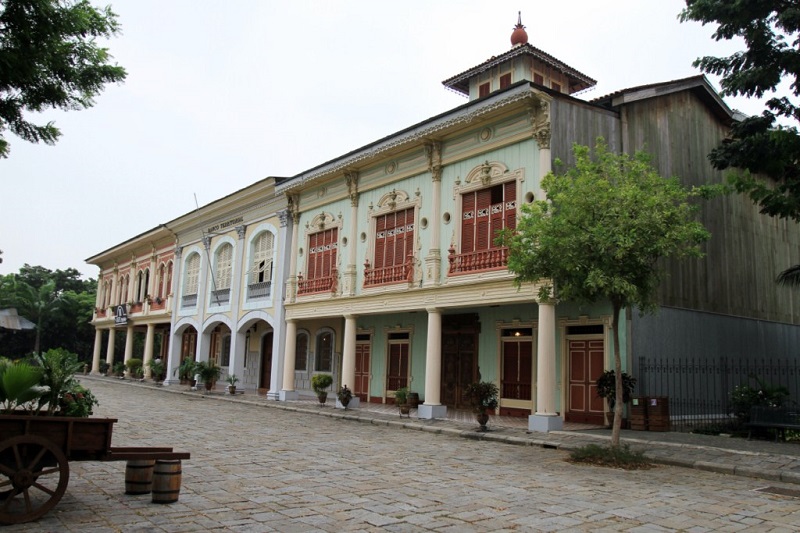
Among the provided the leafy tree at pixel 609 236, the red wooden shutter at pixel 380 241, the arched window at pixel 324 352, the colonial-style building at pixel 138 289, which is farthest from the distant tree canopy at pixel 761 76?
the colonial-style building at pixel 138 289

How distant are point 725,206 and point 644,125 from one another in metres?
4.44

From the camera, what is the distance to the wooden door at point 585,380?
623 inches

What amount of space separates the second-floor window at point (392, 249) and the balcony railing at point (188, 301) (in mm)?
13681

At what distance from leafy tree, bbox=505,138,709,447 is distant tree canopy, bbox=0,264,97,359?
45.9 meters

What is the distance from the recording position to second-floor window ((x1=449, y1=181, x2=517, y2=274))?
1622 cm

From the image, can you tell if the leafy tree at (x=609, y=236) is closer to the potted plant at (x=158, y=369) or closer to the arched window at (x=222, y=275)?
the arched window at (x=222, y=275)

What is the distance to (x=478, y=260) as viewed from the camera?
54.2 feet

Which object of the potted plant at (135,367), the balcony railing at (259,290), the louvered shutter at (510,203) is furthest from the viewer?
the potted plant at (135,367)

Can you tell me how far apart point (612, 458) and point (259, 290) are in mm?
17633

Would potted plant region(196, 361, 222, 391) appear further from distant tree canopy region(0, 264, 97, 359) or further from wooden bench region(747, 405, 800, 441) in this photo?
distant tree canopy region(0, 264, 97, 359)

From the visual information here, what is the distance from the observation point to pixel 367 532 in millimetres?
5977

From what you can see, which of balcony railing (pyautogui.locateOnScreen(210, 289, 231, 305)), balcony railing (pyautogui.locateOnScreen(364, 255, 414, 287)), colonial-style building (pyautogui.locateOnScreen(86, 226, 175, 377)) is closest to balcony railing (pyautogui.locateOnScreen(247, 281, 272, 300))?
balcony railing (pyautogui.locateOnScreen(210, 289, 231, 305))

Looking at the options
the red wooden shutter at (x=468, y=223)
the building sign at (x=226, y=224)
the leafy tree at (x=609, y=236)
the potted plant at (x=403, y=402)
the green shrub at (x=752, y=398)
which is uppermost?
the building sign at (x=226, y=224)

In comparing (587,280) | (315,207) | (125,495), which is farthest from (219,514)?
(315,207)
